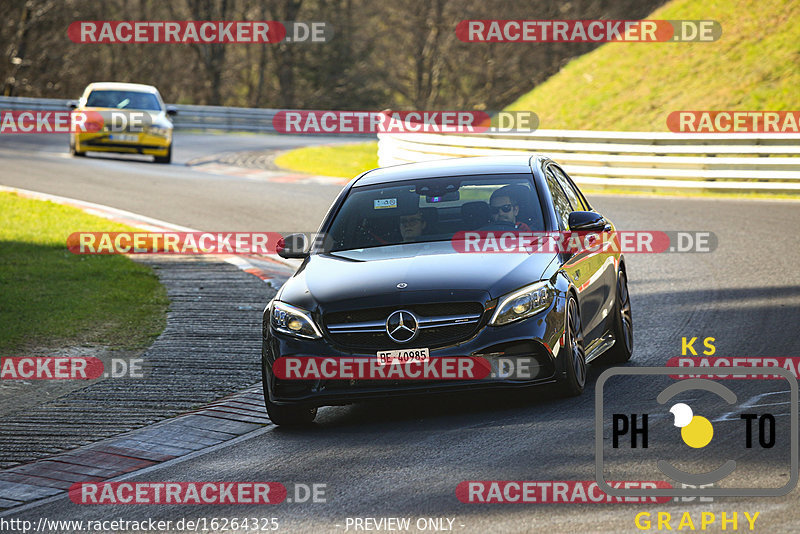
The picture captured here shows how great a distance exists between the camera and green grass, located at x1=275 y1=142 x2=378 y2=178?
29.8m

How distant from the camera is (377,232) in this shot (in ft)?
28.4

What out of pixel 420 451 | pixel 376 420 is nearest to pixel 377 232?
pixel 376 420

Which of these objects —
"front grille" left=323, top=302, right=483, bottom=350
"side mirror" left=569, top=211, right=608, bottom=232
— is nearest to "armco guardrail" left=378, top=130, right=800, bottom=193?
"side mirror" left=569, top=211, right=608, bottom=232

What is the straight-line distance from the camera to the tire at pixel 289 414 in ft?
25.5

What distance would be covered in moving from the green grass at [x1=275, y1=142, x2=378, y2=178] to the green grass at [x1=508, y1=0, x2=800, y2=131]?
518cm

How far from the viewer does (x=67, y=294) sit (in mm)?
13133

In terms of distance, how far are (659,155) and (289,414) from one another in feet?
54.5

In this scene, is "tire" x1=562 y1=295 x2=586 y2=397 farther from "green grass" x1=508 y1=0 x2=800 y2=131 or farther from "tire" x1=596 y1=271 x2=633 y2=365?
"green grass" x1=508 y1=0 x2=800 y2=131

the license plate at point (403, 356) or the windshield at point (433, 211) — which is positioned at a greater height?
the windshield at point (433, 211)

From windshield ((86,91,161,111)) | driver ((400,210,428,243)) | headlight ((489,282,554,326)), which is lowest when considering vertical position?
headlight ((489,282,554,326))

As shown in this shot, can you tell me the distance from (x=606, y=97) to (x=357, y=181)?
24700 mm

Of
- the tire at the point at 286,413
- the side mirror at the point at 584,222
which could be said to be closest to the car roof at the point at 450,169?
the side mirror at the point at 584,222

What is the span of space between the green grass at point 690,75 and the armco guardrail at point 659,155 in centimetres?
575

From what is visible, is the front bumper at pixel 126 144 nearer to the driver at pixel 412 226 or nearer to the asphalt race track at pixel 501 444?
the asphalt race track at pixel 501 444
